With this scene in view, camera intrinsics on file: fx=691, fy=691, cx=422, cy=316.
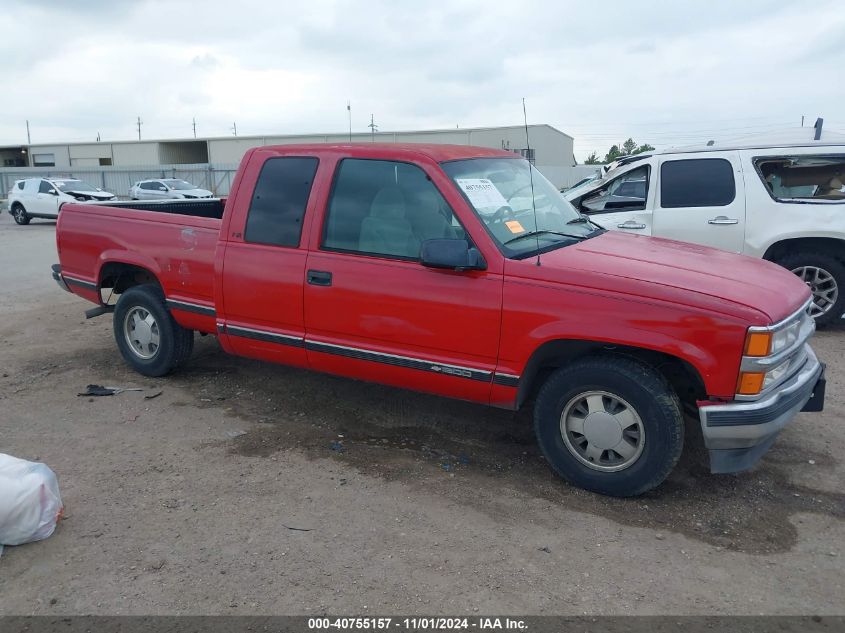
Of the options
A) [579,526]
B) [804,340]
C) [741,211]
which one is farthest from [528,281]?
[741,211]

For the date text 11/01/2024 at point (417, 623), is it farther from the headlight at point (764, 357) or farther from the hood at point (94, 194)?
the hood at point (94, 194)

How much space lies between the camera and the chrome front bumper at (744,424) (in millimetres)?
3482

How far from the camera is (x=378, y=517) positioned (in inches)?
145

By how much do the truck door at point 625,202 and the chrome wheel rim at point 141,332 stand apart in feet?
15.9

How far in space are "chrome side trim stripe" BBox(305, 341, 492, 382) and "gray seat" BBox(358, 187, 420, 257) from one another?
64cm

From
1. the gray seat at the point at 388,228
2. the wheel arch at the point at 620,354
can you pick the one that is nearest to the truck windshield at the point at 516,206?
the gray seat at the point at 388,228

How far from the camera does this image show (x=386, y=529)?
140 inches

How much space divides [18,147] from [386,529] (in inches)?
2519

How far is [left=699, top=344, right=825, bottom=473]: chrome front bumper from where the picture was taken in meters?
3.48

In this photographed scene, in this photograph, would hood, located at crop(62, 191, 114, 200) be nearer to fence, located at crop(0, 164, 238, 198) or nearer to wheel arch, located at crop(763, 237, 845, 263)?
fence, located at crop(0, 164, 238, 198)

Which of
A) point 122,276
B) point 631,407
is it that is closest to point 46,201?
point 122,276

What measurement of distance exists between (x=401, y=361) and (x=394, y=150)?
135 cm

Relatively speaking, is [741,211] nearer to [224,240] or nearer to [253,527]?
[224,240]

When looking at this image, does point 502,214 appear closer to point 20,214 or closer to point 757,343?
point 757,343
